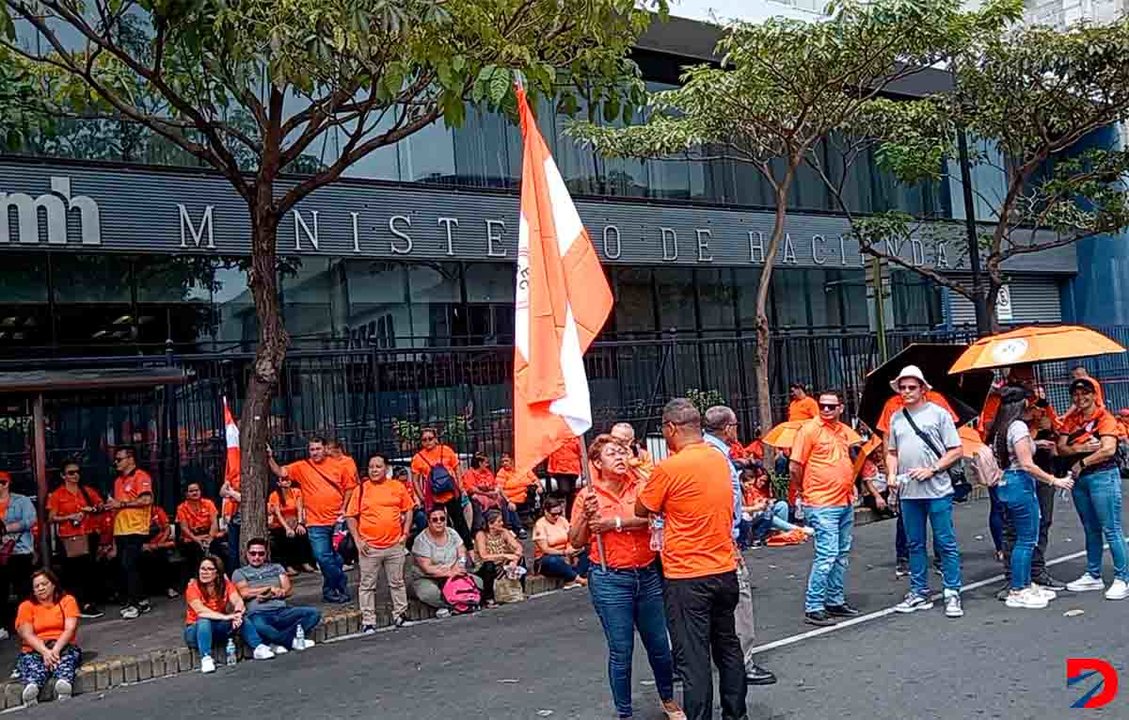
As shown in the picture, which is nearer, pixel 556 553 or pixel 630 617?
pixel 630 617

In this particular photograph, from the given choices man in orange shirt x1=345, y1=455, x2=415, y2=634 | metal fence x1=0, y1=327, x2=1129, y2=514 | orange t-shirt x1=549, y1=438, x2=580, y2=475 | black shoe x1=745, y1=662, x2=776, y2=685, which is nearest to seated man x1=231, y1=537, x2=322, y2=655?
man in orange shirt x1=345, y1=455, x2=415, y2=634

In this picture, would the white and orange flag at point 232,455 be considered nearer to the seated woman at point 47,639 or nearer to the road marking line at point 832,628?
the seated woman at point 47,639

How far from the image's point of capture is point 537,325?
6.25 m

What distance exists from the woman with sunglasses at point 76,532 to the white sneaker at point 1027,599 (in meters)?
8.55

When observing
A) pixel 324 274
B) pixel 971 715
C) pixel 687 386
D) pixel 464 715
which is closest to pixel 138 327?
pixel 324 274

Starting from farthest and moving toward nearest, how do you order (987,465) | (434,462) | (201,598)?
1. (434,462)
2. (201,598)
3. (987,465)

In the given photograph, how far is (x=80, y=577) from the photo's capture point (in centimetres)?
1176

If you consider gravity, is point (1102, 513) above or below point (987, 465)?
below

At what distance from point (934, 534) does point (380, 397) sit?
7816 millimetres

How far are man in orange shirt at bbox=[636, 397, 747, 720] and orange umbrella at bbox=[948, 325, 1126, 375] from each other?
4.27 m

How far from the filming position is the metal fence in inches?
489

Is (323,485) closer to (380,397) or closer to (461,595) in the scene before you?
(461,595)

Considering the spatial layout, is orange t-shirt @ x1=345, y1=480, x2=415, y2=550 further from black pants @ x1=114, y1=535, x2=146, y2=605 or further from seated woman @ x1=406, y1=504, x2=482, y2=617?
black pants @ x1=114, y1=535, x2=146, y2=605

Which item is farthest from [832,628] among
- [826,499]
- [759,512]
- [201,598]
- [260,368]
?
[260,368]
